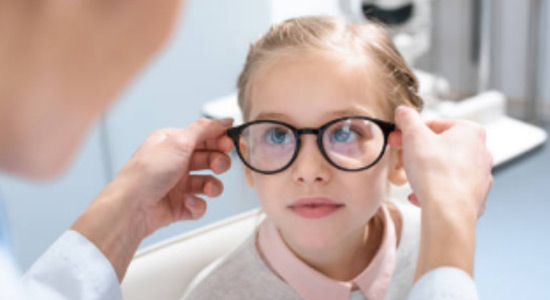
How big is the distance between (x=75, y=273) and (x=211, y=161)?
285 mm

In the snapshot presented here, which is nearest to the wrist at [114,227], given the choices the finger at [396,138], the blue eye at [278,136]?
the blue eye at [278,136]

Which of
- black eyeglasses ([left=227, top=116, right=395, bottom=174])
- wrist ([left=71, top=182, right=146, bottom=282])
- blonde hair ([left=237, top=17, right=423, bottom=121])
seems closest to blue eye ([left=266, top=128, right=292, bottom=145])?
black eyeglasses ([left=227, top=116, right=395, bottom=174])

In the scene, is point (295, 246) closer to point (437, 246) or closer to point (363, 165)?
point (363, 165)

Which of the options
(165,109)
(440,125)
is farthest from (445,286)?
(165,109)

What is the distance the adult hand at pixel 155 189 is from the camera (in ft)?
3.05

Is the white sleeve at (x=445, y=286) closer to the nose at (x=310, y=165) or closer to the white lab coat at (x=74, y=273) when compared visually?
the nose at (x=310, y=165)

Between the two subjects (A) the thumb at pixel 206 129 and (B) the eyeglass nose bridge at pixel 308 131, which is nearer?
(B) the eyeglass nose bridge at pixel 308 131

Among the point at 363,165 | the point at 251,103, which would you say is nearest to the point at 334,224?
the point at 363,165

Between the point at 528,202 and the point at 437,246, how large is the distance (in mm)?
1475

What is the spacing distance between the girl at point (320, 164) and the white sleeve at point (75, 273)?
240 millimetres

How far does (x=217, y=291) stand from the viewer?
1.08 metres

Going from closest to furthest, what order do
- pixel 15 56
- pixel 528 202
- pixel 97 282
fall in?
pixel 15 56
pixel 97 282
pixel 528 202

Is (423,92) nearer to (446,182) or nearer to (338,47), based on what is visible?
(338,47)

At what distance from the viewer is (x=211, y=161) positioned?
41.6 inches
